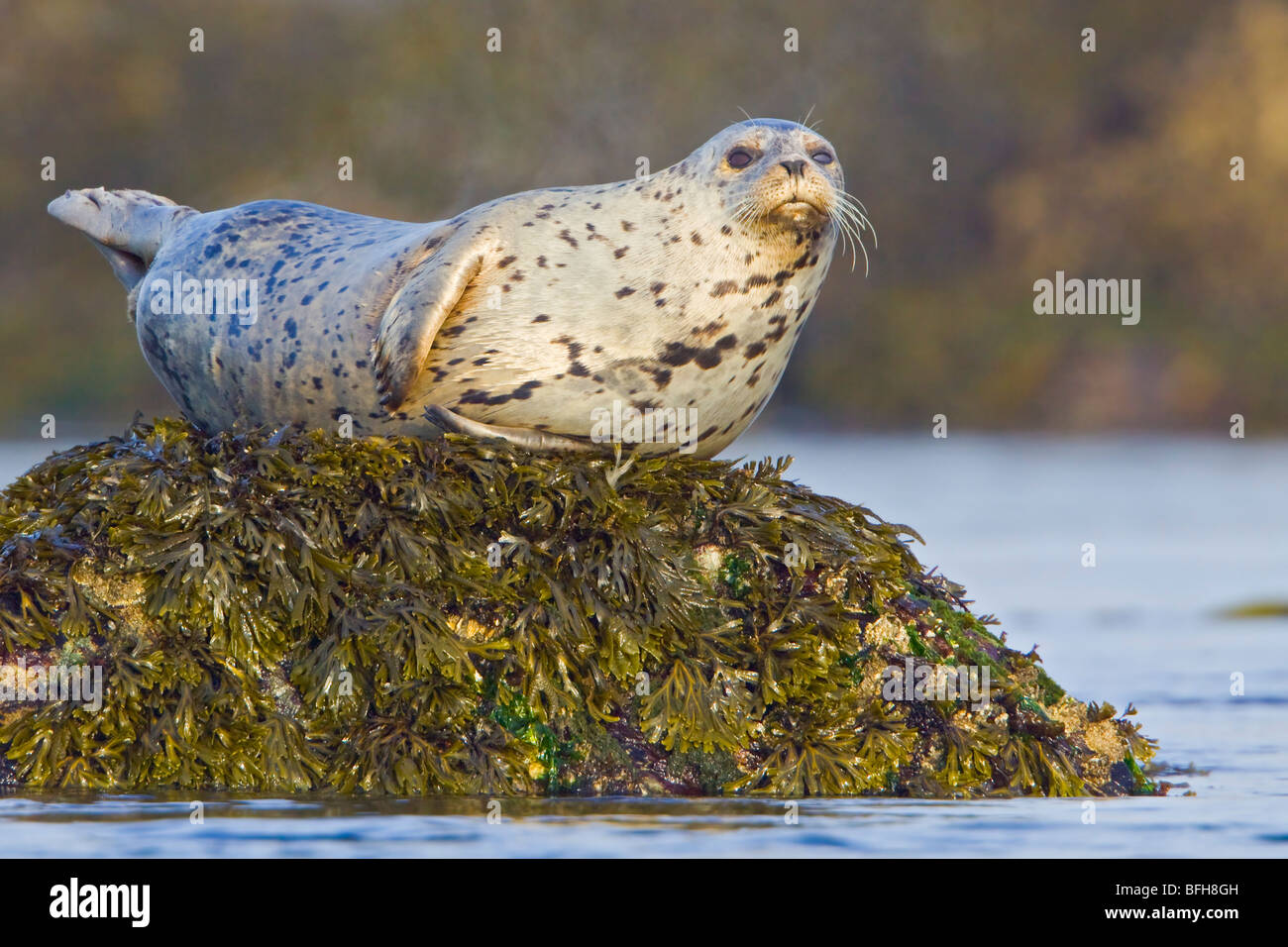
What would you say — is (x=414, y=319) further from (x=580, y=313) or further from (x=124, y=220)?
(x=124, y=220)

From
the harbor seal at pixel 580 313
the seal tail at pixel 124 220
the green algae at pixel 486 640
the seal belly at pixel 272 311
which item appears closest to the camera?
the green algae at pixel 486 640

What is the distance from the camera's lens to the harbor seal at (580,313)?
21.1 ft

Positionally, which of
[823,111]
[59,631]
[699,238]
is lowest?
[59,631]

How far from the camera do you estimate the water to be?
16.2ft

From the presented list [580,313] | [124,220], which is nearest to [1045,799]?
[580,313]

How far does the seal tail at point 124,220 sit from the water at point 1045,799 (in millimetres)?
3251

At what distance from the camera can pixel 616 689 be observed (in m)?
5.79

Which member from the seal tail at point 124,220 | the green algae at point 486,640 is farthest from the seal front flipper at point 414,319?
the seal tail at point 124,220

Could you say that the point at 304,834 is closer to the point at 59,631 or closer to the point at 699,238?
the point at 59,631

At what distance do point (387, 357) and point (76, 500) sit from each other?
1057mm

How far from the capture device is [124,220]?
820 cm

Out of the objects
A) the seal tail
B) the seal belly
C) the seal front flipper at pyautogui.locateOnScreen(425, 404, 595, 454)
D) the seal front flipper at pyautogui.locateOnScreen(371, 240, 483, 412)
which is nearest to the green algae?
the seal front flipper at pyautogui.locateOnScreen(425, 404, 595, 454)

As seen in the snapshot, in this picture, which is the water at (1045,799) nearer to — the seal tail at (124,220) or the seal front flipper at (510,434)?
the seal front flipper at (510,434)

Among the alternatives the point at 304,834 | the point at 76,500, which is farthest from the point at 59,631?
the point at 304,834
